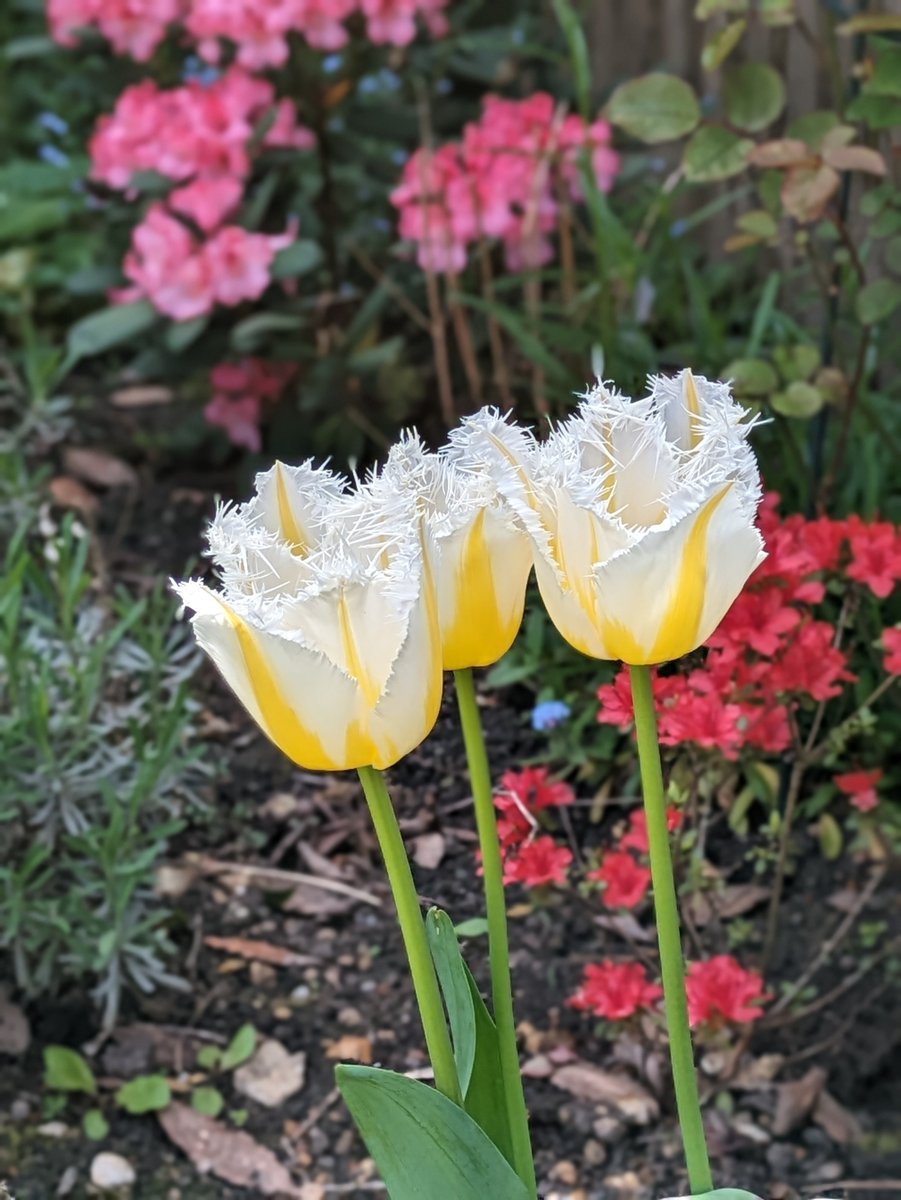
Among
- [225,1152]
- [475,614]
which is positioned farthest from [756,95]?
[225,1152]

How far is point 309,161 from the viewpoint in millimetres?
2678

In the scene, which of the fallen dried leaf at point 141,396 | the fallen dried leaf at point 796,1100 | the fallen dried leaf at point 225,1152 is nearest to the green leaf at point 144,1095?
the fallen dried leaf at point 225,1152

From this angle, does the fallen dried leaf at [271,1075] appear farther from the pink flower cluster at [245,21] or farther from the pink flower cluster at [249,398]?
the pink flower cluster at [245,21]

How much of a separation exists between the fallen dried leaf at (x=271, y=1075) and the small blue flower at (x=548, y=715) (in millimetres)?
464

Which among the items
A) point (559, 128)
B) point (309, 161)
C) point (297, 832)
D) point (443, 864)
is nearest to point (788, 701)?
point (443, 864)

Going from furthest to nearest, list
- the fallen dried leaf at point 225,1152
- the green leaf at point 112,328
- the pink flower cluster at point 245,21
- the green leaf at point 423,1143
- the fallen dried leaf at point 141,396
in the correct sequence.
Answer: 1. the fallen dried leaf at point 141,396
2. the green leaf at point 112,328
3. the pink flower cluster at point 245,21
4. the fallen dried leaf at point 225,1152
5. the green leaf at point 423,1143

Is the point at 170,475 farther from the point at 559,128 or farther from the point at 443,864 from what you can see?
the point at 443,864

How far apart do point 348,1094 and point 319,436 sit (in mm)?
1860

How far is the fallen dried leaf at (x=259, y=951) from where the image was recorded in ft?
5.79

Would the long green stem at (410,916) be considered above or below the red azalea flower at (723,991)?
above

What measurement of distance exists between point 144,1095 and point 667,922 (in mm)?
928

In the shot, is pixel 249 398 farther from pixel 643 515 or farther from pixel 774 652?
pixel 643 515

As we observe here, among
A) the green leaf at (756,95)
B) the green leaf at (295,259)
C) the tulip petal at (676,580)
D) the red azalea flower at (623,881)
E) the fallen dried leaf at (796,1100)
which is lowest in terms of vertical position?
the fallen dried leaf at (796,1100)

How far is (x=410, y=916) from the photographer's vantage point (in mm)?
874
